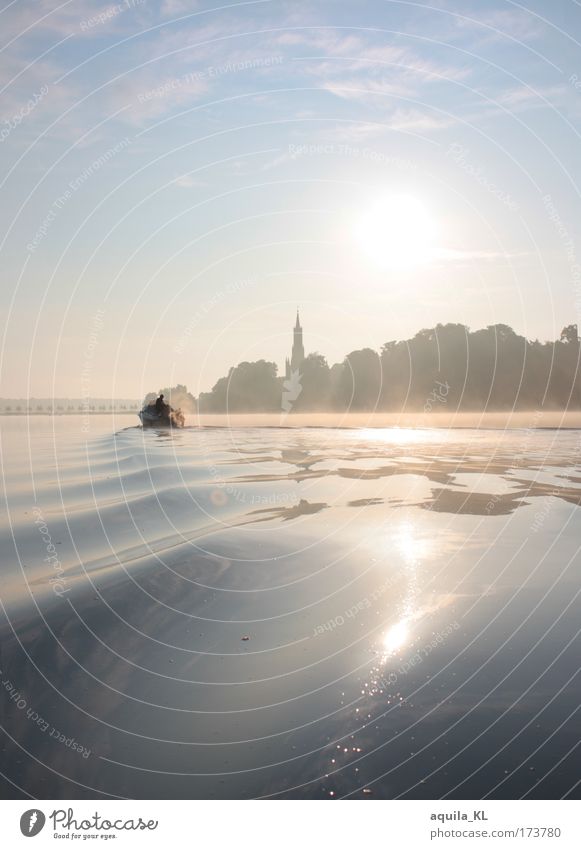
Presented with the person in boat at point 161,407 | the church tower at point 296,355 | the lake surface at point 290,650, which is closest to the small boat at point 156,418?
the person in boat at point 161,407

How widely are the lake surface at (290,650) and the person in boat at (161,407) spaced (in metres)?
42.0

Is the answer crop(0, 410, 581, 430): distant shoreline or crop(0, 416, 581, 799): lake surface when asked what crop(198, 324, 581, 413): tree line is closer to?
crop(0, 410, 581, 430): distant shoreline

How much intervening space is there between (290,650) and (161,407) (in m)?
52.4

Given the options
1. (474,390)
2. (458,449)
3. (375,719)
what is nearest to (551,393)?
(474,390)

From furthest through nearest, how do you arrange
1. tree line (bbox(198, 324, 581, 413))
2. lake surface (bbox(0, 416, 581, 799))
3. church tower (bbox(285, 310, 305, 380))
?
1. church tower (bbox(285, 310, 305, 380))
2. tree line (bbox(198, 324, 581, 413))
3. lake surface (bbox(0, 416, 581, 799))

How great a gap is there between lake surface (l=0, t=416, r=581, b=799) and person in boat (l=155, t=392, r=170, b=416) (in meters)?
42.0

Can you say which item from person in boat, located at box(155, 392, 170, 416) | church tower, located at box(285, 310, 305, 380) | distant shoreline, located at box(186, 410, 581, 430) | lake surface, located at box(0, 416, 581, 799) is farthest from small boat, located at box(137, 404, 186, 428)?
church tower, located at box(285, 310, 305, 380)

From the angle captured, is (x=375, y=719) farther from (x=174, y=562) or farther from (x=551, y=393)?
(x=551, y=393)

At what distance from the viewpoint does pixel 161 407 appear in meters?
59.0

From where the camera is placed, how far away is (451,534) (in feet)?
44.6

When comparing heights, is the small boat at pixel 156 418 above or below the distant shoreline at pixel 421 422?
above

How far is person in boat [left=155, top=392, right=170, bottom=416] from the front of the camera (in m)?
58.6

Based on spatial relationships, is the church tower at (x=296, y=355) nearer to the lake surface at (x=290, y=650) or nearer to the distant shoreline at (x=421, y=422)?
the distant shoreline at (x=421, y=422)

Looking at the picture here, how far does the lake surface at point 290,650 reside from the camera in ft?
18.9
